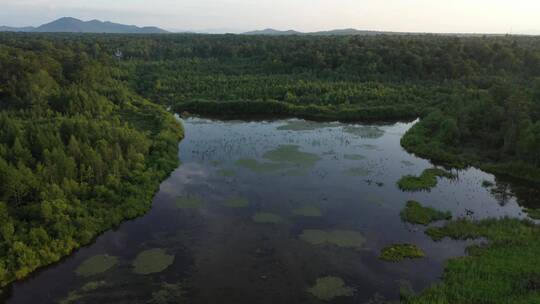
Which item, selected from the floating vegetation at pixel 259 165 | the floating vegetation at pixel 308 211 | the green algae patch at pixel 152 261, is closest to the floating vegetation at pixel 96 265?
the green algae patch at pixel 152 261

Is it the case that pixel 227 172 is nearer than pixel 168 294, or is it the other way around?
pixel 168 294

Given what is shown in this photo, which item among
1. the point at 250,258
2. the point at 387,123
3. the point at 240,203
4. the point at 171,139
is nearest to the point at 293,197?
the point at 240,203

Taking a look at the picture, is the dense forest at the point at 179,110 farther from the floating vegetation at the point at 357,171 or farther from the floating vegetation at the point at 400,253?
the floating vegetation at the point at 400,253

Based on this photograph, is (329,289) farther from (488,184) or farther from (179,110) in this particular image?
(179,110)

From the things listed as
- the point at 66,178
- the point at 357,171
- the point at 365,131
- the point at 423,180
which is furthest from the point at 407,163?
the point at 66,178

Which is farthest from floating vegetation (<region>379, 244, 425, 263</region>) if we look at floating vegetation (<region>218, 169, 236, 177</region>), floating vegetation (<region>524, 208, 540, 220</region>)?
floating vegetation (<region>218, 169, 236, 177</region>)

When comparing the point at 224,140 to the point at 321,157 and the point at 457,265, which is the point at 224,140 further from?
the point at 457,265
